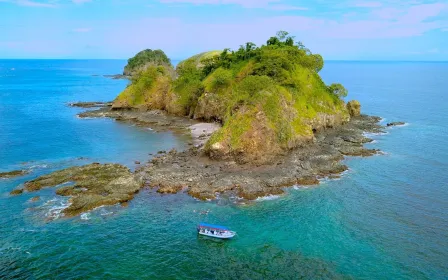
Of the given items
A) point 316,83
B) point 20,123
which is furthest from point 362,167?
point 20,123

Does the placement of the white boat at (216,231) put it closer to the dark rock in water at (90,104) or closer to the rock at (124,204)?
the rock at (124,204)

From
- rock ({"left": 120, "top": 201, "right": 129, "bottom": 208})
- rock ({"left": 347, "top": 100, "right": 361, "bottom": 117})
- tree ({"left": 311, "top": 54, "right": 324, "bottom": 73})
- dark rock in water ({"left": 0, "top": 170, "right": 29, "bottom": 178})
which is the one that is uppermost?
tree ({"left": 311, "top": 54, "right": 324, "bottom": 73})

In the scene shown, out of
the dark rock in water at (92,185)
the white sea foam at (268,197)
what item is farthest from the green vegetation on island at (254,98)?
the dark rock in water at (92,185)

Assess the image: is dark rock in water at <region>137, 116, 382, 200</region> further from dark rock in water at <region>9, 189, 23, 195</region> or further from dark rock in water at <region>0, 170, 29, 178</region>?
dark rock in water at <region>0, 170, 29, 178</region>

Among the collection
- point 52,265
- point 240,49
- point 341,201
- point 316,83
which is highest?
point 240,49

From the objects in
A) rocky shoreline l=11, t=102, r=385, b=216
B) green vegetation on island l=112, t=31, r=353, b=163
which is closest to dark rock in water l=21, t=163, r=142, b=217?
rocky shoreline l=11, t=102, r=385, b=216

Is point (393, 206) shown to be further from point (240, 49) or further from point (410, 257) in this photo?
point (240, 49)
